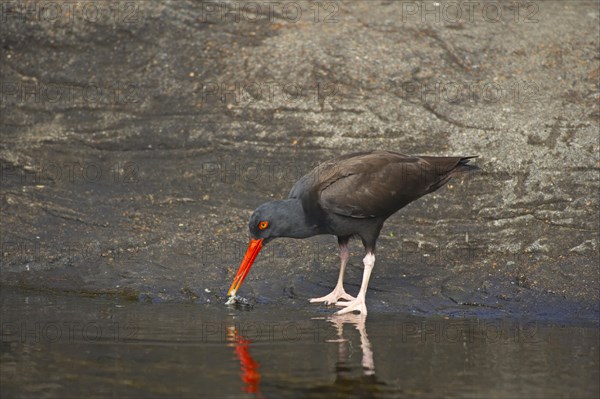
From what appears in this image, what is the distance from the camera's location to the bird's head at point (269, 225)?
294 inches

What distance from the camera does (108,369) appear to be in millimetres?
5746

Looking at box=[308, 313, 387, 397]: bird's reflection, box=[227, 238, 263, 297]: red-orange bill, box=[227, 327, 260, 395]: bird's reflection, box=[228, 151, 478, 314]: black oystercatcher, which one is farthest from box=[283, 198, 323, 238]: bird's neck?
box=[227, 327, 260, 395]: bird's reflection

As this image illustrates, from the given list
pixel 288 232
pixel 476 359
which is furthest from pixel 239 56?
pixel 476 359

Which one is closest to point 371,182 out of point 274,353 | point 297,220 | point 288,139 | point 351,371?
point 297,220

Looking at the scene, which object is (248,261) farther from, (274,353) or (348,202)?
(274,353)

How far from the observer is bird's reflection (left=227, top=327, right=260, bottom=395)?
5.45 m

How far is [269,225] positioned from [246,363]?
176cm

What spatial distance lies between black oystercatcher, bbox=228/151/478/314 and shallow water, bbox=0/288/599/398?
461 mm

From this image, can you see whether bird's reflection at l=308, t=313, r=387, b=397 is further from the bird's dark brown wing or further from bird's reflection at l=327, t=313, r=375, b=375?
the bird's dark brown wing

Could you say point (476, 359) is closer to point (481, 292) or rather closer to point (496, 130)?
point (481, 292)

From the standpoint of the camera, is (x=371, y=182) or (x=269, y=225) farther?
(x=371, y=182)

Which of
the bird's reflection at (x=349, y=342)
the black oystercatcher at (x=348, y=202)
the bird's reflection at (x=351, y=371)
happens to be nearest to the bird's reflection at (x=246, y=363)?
the bird's reflection at (x=351, y=371)

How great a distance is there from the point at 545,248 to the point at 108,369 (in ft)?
13.1

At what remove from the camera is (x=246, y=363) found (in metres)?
5.90
